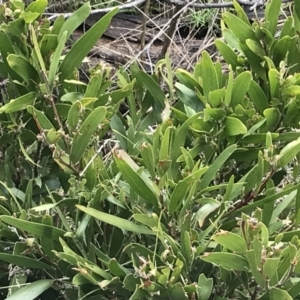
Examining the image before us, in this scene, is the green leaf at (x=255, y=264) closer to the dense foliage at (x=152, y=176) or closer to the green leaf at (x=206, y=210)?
the dense foliage at (x=152, y=176)

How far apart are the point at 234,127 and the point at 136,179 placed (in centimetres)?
15

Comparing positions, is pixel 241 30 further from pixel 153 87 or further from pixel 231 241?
pixel 231 241

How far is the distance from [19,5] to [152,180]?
0.32 m

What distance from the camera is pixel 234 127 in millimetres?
607

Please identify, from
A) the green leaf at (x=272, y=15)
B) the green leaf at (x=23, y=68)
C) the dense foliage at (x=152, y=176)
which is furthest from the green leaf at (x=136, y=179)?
the green leaf at (x=272, y=15)

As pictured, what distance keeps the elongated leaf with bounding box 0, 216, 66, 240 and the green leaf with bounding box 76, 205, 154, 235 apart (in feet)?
0.25

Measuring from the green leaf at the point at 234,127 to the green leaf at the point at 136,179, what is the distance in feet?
0.42

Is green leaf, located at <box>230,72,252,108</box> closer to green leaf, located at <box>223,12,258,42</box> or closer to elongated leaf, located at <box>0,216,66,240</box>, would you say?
A: green leaf, located at <box>223,12,258,42</box>

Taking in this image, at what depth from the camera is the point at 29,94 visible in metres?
0.66

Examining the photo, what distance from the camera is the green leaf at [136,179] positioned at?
0.54 metres

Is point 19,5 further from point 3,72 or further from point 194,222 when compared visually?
point 194,222

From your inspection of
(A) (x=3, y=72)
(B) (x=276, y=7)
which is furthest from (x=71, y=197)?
(B) (x=276, y=7)

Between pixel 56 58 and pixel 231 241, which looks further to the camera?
pixel 56 58

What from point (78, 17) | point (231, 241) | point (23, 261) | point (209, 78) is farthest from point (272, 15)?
point (23, 261)
